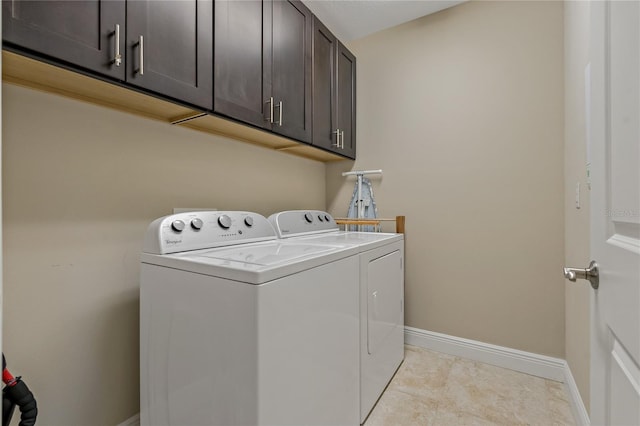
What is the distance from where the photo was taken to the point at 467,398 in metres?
1.68

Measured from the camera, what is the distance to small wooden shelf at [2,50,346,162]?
94 cm

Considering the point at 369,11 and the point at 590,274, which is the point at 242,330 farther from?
the point at 369,11

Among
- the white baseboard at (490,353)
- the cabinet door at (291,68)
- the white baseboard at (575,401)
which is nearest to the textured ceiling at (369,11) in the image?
the cabinet door at (291,68)

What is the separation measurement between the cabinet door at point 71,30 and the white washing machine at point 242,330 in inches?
23.0

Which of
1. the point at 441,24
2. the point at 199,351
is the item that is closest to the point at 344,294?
the point at 199,351

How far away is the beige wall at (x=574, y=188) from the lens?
4.50ft

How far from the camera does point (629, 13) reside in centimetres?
51

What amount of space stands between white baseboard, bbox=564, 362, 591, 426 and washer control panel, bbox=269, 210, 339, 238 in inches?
64.4

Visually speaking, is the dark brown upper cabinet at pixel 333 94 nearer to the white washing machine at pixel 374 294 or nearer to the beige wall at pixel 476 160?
the beige wall at pixel 476 160

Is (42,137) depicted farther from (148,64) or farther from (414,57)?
(414,57)

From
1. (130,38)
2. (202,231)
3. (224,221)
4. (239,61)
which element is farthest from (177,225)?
(239,61)

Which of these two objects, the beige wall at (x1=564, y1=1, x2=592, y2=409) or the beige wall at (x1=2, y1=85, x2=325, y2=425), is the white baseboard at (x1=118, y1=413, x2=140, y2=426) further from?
the beige wall at (x1=564, y1=1, x2=592, y2=409)

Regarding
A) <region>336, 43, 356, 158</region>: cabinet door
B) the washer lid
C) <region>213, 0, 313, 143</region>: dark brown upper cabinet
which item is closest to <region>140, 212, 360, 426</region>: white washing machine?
the washer lid

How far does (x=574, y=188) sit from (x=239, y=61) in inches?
71.7
